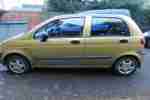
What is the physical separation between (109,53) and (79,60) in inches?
29.3

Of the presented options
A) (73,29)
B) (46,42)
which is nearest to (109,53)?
(73,29)

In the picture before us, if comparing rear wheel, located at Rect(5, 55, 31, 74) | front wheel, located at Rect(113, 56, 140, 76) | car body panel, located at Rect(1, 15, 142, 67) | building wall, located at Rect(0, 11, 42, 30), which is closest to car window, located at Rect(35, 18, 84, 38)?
car body panel, located at Rect(1, 15, 142, 67)

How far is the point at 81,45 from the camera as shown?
7.06 metres

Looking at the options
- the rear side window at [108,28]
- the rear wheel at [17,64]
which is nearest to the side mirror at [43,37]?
the rear wheel at [17,64]

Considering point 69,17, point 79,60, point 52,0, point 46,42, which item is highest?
point 52,0

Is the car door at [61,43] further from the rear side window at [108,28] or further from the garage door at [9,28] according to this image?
the garage door at [9,28]

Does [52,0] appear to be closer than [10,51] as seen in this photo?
No

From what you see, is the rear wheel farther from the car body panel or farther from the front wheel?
the front wheel

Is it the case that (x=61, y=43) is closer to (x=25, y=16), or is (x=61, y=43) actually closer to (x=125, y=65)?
(x=125, y=65)

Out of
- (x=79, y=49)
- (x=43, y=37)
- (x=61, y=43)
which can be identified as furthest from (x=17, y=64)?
(x=79, y=49)

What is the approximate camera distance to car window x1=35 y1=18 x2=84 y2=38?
7125 mm

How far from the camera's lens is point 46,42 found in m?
7.10

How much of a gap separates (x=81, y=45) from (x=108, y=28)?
784mm

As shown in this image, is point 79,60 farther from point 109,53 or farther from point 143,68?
point 143,68
